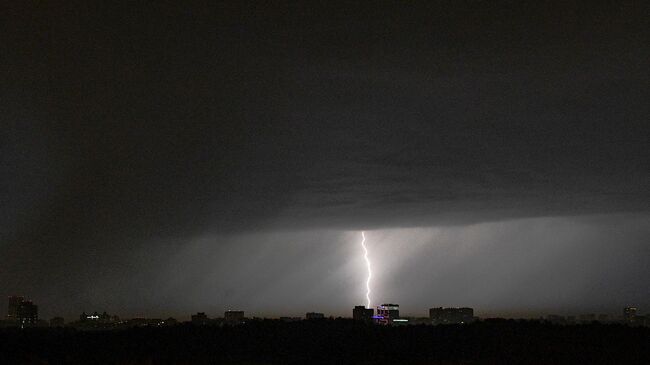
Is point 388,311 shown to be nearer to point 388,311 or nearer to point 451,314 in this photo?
point 388,311

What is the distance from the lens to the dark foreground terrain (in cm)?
4509

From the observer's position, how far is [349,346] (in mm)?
52031

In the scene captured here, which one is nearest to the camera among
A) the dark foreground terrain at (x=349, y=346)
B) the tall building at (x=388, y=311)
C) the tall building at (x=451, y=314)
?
the dark foreground terrain at (x=349, y=346)

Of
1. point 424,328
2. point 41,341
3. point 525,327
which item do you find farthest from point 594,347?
point 41,341

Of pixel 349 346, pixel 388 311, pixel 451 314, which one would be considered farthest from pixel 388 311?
pixel 349 346

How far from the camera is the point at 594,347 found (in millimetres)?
47125

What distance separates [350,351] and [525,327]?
1602 cm

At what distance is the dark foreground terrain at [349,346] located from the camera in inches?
1775

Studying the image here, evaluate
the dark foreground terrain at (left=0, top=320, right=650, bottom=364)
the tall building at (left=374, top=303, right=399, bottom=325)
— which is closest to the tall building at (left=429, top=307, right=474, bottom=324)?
the tall building at (left=374, top=303, right=399, bottom=325)

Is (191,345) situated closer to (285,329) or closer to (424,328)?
(285,329)

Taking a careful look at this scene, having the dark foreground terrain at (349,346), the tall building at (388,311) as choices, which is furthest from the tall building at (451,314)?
the dark foreground terrain at (349,346)

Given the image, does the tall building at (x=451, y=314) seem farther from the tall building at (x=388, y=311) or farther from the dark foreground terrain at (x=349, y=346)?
the dark foreground terrain at (x=349, y=346)

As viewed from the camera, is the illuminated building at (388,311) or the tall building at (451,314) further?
the tall building at (451,314)

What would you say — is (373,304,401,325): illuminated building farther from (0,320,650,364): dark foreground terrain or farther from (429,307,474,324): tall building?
(0,320,650,364): dark foreground terrain
